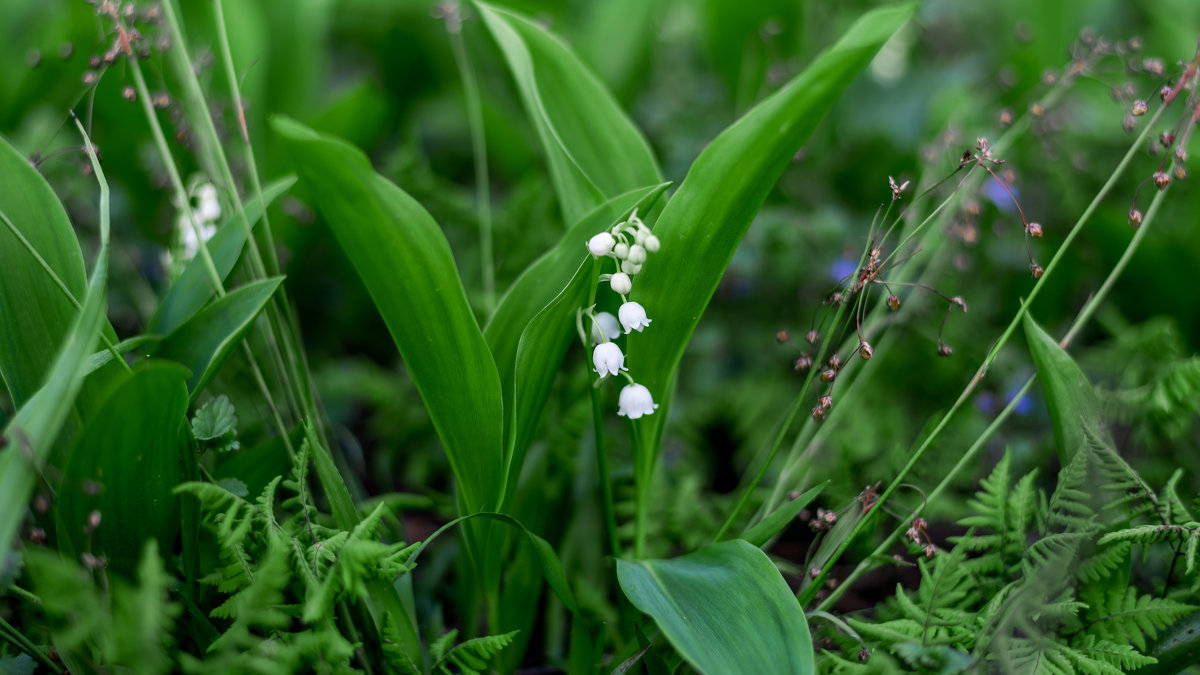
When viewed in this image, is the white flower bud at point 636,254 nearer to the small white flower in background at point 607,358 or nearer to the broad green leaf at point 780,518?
the small white flower in background at point 607,358

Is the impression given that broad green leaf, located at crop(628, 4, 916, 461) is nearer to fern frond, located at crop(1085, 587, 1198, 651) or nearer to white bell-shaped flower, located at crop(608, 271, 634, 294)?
white bell-shaped flower, located at crop(608, 271, 634, 294)

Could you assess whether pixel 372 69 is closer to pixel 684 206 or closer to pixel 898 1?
pixel 898 1

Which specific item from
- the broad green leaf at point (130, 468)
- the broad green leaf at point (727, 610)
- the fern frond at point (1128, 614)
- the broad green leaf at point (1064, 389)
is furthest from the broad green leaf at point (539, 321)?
the fern frond at point (1128, 614)

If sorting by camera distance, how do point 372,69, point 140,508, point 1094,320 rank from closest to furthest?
point 140,508
point 1094,320
point 372,69

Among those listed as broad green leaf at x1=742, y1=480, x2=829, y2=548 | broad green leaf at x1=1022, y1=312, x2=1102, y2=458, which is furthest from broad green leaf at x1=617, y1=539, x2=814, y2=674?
broad green leaf at x1=1022, y1=312, x2=1102, y2=458

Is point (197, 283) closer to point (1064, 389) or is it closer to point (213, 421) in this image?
point (213, 421)

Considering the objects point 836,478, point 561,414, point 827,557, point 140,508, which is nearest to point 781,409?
point 836,478
